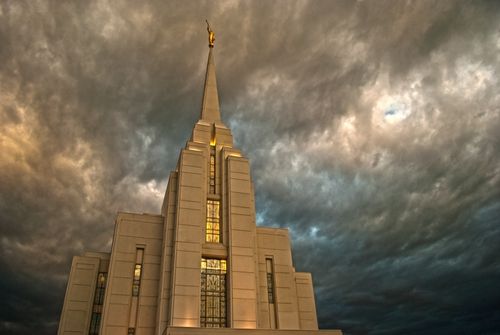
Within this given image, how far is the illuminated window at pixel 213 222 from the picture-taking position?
33.2m

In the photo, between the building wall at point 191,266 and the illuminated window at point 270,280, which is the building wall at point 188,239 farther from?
the illuminated window at point 270,280

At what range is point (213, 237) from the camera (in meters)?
33.2

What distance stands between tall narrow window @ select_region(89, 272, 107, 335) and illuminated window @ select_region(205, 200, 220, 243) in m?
10.5

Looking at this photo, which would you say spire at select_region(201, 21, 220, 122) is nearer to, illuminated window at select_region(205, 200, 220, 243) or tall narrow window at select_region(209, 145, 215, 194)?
tall narrow window at select_region(209, 145, 215, 194)

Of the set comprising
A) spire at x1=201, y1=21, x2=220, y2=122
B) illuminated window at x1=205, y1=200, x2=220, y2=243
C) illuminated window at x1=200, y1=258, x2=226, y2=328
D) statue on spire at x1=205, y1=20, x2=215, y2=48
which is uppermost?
statue on spire at x1=205, y1=20, x2=215, y2=48

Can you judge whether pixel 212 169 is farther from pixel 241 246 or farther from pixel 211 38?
pixel 211 38

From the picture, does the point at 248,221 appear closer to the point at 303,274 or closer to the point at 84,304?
the point at 303,274

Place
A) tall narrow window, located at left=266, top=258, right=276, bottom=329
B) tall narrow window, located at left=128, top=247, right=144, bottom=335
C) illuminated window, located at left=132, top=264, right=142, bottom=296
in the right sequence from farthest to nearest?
tall narrow window, located at left=266, top=258, right=276, bottom=329, illuminated window, located at left=132, top=264, right=142, bottom=296, tall narrow window, located at left=128, top=247, right=144, bottom=335

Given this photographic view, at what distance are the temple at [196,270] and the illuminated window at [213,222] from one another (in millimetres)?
89

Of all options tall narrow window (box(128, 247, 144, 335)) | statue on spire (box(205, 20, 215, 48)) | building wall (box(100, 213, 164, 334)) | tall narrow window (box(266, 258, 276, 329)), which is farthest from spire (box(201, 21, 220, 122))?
tall narrow window (box(266, 258, 276, 329))

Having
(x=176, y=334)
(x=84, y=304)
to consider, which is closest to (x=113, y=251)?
(x=84, y=304)

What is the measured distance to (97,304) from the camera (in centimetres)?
3306

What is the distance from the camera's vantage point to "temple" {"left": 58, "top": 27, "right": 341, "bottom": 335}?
2927cm

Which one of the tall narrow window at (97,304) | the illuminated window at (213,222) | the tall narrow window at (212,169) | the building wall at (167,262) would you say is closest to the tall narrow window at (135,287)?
the building wall at (167,262)
